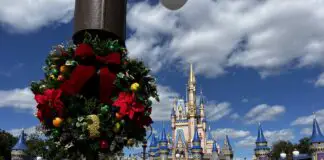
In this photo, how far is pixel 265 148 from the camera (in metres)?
37.2

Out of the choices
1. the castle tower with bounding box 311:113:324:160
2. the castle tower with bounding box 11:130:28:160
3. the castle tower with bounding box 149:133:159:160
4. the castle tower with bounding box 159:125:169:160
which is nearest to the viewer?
the castle tower with bounding box 311:113:324:160

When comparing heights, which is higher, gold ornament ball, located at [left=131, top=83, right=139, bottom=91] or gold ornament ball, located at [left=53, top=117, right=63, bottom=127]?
gold ornament ball, located at [left=131, top=83, right=139, bottom=91]

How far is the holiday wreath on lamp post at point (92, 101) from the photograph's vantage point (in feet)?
12.2

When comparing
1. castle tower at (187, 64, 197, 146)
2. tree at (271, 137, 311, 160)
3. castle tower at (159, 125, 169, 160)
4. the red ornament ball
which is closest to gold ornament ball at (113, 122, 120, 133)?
the red ornament ball

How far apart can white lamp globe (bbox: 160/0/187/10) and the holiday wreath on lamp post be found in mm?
787

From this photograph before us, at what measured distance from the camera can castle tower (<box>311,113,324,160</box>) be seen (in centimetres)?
3018

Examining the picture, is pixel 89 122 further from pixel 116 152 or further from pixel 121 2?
pixel 121 2

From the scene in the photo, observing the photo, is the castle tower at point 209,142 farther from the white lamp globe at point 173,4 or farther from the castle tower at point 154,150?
the white lamp globe at point 173,4

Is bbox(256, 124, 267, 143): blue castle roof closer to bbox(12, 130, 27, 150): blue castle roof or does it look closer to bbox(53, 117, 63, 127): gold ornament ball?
bbox(12, 130, 27, 150): blue castle roof

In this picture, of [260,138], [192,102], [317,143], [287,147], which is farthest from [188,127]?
[317,143]

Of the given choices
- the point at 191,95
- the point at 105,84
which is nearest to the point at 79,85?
the point at 105,84

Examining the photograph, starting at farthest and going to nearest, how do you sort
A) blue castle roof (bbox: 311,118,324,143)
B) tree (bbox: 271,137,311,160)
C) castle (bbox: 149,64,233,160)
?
castle (bbox: 149,64,233,160)
tree (bbox: 271,137,311,160)
blue castle roof (bbox: 311,118,324,143)

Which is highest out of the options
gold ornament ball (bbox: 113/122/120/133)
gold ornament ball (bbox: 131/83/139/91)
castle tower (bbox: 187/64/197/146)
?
castle tower (bbox: 187/64/197/146)

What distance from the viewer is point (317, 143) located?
100 feet
